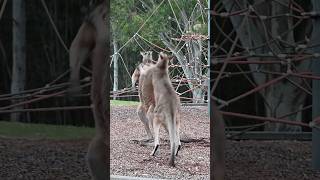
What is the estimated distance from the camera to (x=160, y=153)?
5.69 meters

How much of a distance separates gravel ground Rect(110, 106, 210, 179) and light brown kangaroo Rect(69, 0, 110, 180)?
82.1 inches

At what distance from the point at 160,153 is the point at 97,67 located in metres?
3.02

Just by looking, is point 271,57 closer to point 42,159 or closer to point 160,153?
point 42,159

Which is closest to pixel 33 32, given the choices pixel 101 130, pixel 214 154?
pixel 101 130

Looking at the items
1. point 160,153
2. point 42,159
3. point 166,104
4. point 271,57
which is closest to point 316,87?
point 271,57

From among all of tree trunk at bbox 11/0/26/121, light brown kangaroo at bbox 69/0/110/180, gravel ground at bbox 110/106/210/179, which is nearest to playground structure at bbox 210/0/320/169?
light brown kangaroo at bbox 69/0/110/180

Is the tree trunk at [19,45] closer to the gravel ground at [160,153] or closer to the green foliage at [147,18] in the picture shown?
the gravel ground at [160,153]

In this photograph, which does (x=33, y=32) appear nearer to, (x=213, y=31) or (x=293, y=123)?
(x=213, y=31)

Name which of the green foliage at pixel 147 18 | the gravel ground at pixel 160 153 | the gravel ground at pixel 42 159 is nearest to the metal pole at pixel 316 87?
the gravel ground at pixel 42 159

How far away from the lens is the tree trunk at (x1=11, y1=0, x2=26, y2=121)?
2889 mm

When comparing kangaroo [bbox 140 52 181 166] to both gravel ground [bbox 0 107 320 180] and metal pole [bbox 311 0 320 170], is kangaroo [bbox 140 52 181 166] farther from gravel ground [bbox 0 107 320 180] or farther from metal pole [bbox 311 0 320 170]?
metal pole [bbox 311 0 320 170]

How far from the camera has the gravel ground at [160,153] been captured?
16.6ft

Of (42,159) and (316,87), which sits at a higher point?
(316,87)

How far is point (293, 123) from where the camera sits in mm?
2564
